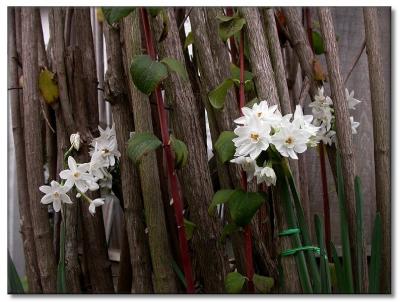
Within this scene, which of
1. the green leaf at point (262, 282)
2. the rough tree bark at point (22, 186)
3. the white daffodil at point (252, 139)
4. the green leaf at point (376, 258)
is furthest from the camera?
the rough tree bark at point (22, 186)

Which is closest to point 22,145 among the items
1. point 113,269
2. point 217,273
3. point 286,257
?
point 113,269

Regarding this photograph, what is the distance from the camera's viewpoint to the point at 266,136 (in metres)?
0.83

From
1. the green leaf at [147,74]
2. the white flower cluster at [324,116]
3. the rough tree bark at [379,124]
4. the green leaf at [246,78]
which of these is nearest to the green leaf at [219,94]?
the green leaf at [246,78]

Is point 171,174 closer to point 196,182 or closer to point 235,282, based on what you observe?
point 196,182

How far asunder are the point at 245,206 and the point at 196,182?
152 mm

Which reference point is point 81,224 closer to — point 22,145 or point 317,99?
point 22,145

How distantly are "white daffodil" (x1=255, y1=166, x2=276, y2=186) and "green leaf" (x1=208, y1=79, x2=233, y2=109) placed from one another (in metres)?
0.17

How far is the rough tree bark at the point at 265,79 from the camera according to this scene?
0.91m

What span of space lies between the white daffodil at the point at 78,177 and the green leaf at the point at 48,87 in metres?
0.21

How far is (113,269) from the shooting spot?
124 cm

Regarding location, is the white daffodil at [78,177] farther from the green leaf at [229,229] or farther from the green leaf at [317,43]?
the green leaf at [317,43]

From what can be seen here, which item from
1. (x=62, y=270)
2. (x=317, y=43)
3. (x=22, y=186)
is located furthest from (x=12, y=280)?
(x=317, y=43)

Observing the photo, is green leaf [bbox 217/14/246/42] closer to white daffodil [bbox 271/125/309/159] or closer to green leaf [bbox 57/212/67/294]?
white daffodil [bbox 271/125/309/159]
